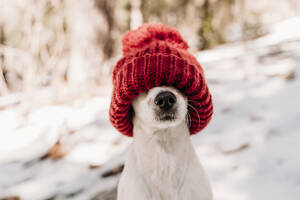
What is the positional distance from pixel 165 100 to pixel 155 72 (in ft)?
0.55

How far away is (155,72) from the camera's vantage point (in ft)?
4.36

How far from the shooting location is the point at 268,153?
2479mm

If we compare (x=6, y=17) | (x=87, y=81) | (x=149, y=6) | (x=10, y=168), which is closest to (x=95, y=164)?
(x=10, y=168)

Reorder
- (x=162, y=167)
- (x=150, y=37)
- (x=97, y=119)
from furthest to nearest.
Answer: (x=97, y=119) < (x=150, y=37) < (x=162, y=167)

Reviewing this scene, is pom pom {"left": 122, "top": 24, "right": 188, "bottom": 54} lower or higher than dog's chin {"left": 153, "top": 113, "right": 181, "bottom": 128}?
higher

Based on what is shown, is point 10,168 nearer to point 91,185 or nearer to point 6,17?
point 91,185

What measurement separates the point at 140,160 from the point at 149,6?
12.9 metres

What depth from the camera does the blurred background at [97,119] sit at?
2396 millimetres

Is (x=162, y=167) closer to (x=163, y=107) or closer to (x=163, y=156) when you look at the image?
(x=163, y=156)

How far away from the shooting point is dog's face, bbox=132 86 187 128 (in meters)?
1.29

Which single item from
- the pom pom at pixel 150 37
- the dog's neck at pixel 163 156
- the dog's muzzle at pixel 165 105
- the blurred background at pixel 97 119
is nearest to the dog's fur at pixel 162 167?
the dog's neck at pixel 163 156

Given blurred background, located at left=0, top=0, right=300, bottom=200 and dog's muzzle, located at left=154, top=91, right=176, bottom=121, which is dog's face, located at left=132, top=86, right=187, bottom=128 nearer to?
dog's muzzle, located at left=154, top=91, right=176, bottom=121

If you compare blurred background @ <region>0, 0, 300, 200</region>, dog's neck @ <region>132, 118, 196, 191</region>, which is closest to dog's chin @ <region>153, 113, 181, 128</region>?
dog's neck @ <region>132, 118, 196, 191</region>

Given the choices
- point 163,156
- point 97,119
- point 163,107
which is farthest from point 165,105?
point 97,119
